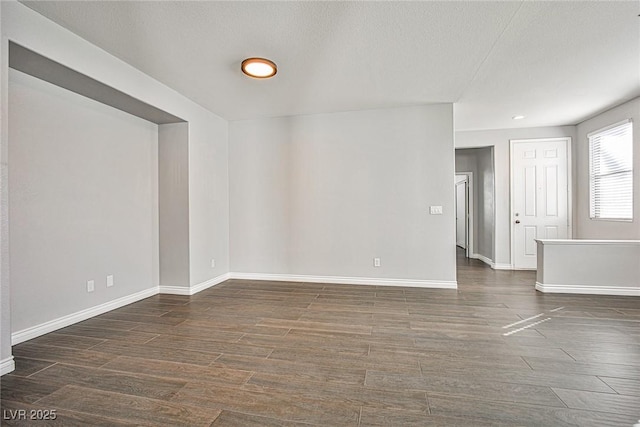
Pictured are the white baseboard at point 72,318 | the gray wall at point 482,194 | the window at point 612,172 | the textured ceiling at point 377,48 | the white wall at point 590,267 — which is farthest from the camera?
the gray wall at point 482,194

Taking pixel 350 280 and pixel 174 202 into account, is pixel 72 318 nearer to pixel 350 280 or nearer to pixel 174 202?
pixel 174 202

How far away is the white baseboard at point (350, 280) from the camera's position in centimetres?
433

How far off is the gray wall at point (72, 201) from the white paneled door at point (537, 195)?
6.14 meters

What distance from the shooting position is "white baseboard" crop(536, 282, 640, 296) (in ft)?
12.7

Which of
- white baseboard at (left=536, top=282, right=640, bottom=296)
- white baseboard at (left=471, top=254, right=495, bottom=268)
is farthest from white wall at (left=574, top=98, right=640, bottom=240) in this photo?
white baseboard at (left=471, top=254, right=495, bottom=268)

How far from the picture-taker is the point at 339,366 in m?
2.13

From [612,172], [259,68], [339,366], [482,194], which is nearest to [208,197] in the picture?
[259,68]

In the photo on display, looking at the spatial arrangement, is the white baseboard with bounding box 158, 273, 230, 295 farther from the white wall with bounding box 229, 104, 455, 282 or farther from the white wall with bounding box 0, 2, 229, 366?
the white wall with bounding box 229, 104, 455, 282

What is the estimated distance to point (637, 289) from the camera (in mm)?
3836

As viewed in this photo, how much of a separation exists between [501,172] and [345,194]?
3.32 meters

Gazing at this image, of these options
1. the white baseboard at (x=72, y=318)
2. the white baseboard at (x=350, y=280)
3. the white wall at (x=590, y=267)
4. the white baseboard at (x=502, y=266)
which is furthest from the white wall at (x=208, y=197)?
the white baseboard at (x=502, y=266)

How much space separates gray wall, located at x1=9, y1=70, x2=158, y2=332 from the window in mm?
6569

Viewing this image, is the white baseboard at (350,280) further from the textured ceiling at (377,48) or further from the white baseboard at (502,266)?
the textured ceiling at (377,48)

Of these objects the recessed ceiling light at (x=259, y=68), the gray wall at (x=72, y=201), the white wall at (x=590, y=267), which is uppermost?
the recessed ceiling light at (x=259, y=68)
